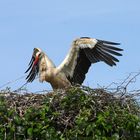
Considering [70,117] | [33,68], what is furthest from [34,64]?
[70,117]

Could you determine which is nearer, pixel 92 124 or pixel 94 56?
pixel 92 124

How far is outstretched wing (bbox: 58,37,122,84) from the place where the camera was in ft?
39.2

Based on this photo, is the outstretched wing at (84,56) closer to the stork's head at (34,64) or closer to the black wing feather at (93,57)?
the black wing feather at (93,57)

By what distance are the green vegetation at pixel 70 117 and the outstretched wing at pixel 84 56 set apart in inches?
121

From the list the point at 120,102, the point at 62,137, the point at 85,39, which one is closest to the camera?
the point at 62,137

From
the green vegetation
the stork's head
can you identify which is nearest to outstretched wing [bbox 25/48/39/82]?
the stork's head

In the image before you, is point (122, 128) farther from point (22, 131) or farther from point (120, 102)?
point (22, 131)

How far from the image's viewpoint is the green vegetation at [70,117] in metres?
8.31

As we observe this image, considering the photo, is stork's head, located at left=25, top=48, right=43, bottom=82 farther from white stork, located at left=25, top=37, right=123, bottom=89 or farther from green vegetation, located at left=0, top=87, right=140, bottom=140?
green vegetation, located at left=0, top=87, right=140, bottom=140

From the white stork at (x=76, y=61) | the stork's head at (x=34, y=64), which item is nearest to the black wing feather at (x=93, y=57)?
the white stork at (x=76, y=61)

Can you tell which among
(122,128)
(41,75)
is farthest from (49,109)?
(41,75)

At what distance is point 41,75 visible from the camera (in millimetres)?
12078

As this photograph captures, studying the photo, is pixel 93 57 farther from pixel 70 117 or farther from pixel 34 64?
pixel 70 117

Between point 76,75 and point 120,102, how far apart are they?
3555 mm
